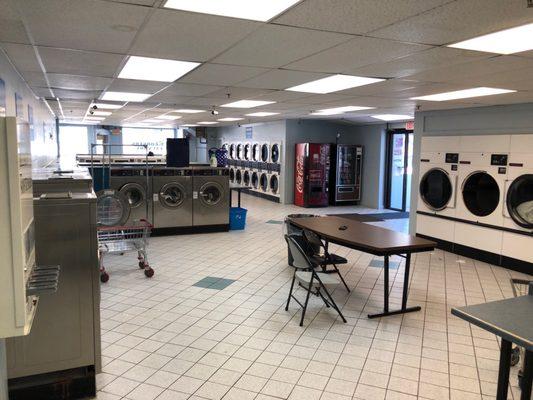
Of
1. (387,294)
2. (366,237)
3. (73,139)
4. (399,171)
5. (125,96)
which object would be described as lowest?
(387,294)

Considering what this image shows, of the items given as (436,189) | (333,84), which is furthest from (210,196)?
(436,189)

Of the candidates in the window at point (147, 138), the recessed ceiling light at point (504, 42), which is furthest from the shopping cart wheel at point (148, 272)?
the window at point (147, 138)

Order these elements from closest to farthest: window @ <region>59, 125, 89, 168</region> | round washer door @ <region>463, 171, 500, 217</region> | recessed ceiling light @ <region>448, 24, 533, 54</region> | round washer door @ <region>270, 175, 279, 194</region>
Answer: recessed ceiling light @ <region>448, 24, 533, 54</region>
round washer door @ <region>463, 171, 500, 217</region>
round washer door @ <region>270, 175, 279, 194</region>
window @ <region>59, 125, 89, 168</region>

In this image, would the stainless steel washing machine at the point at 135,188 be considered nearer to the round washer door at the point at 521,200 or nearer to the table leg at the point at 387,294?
the table leg at the point at 387,294

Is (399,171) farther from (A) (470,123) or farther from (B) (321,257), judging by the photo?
(B) (321,257)

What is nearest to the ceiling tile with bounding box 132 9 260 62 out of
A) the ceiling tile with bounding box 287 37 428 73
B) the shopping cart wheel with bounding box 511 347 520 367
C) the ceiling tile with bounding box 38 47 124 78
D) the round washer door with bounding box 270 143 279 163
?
the ceiling tile with bounding box 38 47 124 78

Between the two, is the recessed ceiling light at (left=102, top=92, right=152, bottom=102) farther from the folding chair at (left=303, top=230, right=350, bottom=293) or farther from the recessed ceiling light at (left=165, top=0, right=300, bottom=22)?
the recessed ceiling light at (left=165, top=0, right=300, bottom=22)

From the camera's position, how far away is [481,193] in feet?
22.6

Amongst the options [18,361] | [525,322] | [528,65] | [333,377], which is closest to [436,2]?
Result: [525,322]

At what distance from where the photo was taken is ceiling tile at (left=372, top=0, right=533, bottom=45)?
2.23 metres

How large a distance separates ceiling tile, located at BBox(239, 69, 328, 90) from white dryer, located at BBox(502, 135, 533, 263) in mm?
3556

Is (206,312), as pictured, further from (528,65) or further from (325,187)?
(325,187)

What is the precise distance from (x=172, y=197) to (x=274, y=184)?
210 inches

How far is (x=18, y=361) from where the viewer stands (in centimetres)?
284
